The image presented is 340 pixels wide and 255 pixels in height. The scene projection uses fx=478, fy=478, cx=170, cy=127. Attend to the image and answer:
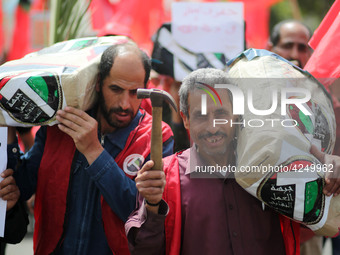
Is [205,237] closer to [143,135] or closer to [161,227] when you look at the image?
[161,227]

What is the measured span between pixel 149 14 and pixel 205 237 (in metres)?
5.35

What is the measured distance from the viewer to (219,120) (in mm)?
2043

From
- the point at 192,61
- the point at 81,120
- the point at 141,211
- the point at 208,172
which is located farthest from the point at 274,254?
the point at 192,61

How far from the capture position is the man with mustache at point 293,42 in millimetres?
3578

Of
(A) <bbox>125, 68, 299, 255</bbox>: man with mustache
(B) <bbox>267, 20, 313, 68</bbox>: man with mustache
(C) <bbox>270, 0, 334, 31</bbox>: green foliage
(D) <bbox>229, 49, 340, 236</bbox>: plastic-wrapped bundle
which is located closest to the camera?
(D) <bbox>229, 49, 340, 236</bbox>: plastic-wrapped bundle

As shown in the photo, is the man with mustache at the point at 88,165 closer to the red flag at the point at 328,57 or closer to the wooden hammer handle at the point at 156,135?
the wooden hammer handle at the point at 156,135

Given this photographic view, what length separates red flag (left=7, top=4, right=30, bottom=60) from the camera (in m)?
6.10

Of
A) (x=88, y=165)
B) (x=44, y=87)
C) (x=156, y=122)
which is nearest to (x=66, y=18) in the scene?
(x=44, y=87)

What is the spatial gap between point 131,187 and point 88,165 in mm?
273

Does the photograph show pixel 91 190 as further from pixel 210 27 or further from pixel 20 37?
pixel 20 37

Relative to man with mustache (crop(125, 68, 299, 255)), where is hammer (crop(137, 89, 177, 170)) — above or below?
above

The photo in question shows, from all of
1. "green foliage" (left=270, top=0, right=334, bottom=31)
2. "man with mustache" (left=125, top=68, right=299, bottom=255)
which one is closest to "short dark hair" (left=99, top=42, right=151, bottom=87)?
"man with mustache" (left=125, top=68, right=299, bottom=255)

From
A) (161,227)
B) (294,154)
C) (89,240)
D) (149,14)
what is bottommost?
(89,240)

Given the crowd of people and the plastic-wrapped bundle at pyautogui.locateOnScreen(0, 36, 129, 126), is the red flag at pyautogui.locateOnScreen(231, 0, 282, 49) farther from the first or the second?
the plastic-wrapped bundle at pyautogui.locateOnScreen(0, 36, 129, 126)
